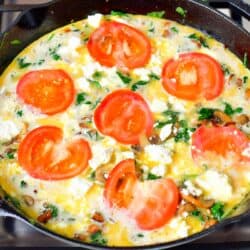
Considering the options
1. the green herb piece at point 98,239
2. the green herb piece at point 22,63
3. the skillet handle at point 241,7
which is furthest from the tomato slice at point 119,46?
the green herb piece at point 98,239

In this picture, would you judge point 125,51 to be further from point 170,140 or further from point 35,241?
point 35,241

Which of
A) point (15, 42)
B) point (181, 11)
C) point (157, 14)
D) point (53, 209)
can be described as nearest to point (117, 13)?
point (157, 14)

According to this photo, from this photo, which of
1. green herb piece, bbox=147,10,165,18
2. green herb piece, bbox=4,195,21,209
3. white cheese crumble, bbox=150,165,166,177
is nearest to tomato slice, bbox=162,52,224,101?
green herb piece, bbox=147,10,165,18

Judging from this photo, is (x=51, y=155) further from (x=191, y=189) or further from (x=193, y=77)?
(x=193, y=77)

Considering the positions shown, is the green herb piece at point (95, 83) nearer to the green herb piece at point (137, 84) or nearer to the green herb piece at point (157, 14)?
the green herb piece at point (137, 84)

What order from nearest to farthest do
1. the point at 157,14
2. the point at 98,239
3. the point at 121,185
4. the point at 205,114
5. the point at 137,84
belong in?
the point at 98,239 < the point at 121,185 < the point at 205,114 < the point at 137,84 < the point at 157,14
